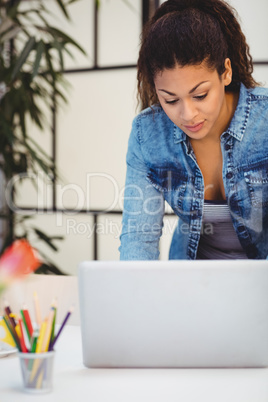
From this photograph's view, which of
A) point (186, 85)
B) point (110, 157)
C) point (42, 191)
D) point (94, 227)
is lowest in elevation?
point (94, 227)

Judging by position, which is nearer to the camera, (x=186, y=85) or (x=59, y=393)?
(x=59, y=393)

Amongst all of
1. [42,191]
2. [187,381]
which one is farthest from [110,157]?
[187,381]

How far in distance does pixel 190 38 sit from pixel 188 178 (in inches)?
16.3

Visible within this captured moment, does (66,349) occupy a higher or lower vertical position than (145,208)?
lower

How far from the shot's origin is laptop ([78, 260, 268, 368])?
848 mm

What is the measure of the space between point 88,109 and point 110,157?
339mm

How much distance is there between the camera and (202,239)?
5.15 feet

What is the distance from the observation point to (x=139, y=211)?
1.36m

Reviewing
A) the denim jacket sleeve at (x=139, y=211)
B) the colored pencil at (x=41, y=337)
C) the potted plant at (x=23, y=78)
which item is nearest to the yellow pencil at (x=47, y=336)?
the colored pencil at (x=41, y=337)

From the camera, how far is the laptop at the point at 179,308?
848 millimetres

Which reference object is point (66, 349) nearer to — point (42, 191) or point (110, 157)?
point (110, 157)

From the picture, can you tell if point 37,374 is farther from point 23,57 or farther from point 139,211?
point 23,57

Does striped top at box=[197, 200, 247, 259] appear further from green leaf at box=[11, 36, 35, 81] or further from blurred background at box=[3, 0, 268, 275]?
blurred background at box=[3, 0, 268, 275]

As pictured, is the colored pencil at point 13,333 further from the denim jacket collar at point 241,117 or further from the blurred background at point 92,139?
the blurred background at point 92,139
